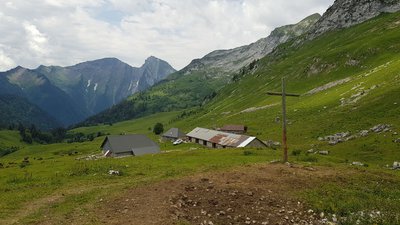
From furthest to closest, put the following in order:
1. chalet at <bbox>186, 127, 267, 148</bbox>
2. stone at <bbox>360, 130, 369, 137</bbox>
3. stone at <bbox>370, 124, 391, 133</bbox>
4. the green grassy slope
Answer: chalet at <bbox>186, 127, 267, 148</bbox>, the green grassy slope, stone at <bbox>360, 130, 369, 137</bbox>, stone at <bbox>370, 124, 391, 133</bbox>

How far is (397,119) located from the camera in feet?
257

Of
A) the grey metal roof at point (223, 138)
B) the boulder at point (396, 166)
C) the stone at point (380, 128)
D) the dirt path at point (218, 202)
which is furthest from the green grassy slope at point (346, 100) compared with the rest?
the dirt path at point (218, 202)

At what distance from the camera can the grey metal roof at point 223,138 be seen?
107 meters

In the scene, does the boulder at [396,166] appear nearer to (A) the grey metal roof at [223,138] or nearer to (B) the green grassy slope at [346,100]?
(B) the green grassy slope at [346,100]

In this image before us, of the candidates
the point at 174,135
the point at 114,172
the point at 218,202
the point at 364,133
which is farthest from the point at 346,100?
the point at 218,202

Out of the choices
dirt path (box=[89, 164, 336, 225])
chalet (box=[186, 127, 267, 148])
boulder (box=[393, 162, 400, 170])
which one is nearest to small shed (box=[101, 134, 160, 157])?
chalet (box=[186, 127, 267, 148])

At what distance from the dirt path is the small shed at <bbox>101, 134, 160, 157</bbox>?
88.1m

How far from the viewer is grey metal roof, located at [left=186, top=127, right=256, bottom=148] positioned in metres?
107

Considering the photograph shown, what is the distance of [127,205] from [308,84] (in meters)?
155

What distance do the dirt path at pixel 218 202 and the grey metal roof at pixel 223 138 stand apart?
69.8 meters

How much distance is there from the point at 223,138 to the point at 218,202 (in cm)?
9422

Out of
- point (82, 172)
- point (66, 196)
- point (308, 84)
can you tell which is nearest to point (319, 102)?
point (308, 84)

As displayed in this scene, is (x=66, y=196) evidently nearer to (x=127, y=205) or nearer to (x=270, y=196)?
(x=127, y=205)

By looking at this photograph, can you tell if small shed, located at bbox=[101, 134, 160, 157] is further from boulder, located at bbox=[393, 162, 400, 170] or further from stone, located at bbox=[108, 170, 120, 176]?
boulder, located at bbox=[393, 162, 400, 170]
